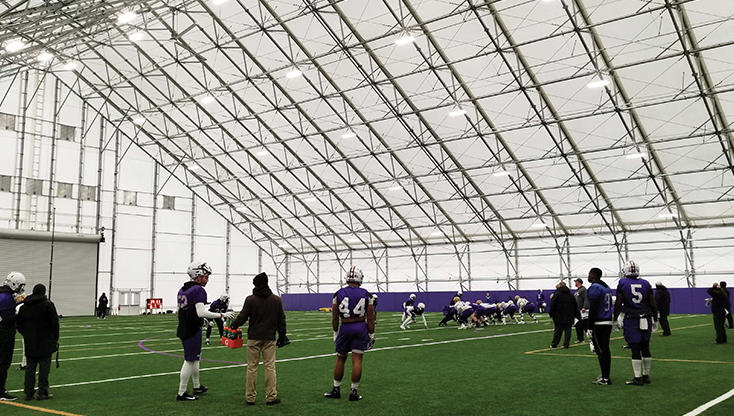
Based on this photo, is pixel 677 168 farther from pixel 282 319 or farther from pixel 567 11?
pixel 282 319

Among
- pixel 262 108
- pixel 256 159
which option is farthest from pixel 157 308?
pixel 262 108

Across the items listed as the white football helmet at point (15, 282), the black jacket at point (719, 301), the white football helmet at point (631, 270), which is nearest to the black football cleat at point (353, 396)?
the white football helmet at point (631, 270)

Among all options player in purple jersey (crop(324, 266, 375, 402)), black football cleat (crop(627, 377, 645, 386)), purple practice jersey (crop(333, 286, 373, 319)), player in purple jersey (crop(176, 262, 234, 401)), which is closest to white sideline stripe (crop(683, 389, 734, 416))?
black football cleat (crop(627, 377, 645, 386))

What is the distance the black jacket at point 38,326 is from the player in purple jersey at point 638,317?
29.3 ft

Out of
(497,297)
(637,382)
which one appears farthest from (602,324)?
(497,297)

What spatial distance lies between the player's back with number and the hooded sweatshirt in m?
0.87

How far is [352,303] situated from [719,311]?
12.3 metres

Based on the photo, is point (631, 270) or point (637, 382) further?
point (631, 270)

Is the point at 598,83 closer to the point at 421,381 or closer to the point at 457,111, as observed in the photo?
the point at 457,111

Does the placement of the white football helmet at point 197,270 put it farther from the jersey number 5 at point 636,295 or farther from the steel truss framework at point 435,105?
the steel truss framework at point 435,105

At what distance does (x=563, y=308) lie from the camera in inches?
647

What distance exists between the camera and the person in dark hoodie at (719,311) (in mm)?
15969

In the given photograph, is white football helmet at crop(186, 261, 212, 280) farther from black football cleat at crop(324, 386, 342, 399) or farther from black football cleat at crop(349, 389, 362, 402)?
black football cleat at crop(349, 389, 362, 402)

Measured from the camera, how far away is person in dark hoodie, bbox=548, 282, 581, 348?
16172mm
